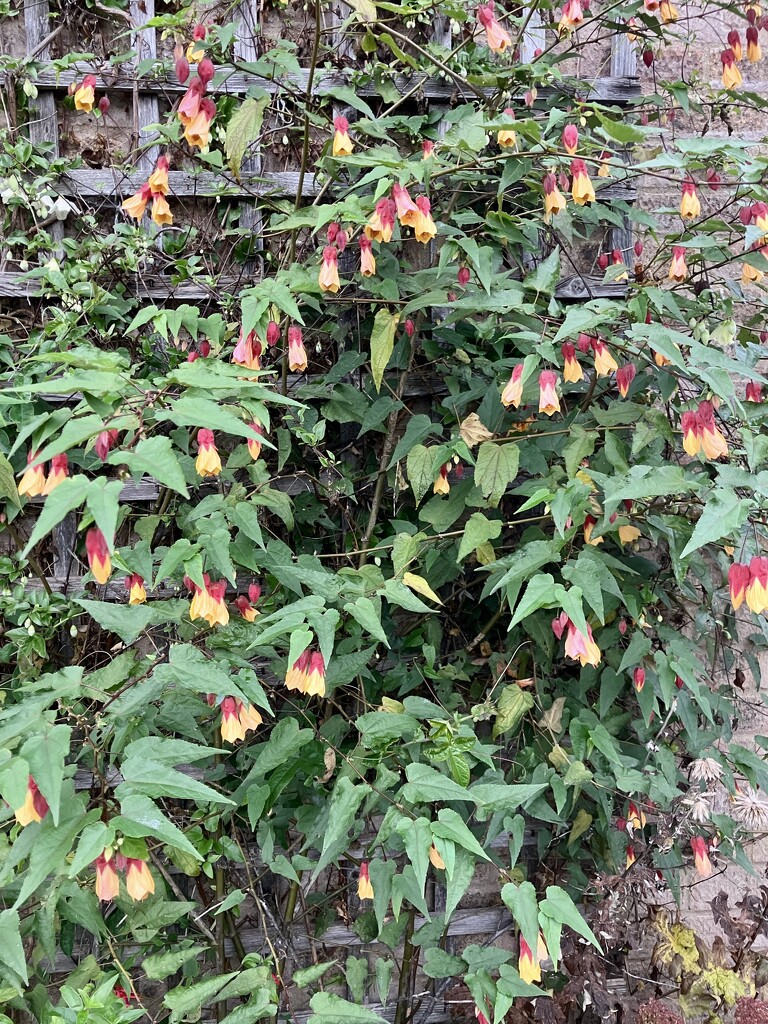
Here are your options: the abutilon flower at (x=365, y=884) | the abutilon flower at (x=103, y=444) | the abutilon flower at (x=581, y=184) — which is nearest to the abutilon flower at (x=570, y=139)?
the abutilon flower at (x=581, y=184)

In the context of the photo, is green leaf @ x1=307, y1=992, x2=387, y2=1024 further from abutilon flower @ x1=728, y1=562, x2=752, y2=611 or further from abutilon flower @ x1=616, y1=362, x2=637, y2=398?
abutilon flower @ x1=616, y1=362, x2=637, y2=398

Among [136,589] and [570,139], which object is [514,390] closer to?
[570,139]

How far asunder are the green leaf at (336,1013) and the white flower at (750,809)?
1.17 m

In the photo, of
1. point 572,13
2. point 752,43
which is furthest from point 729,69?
point 572,13

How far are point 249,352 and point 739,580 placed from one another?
41.5 inches

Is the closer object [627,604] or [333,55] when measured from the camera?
[627,604]

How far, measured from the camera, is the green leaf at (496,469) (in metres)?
1.85

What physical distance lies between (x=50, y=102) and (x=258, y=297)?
123 centimetres

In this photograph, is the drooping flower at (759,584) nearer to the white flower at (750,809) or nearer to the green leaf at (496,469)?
the green leaf at (496,469)

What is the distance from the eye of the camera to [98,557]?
1219 millimetres

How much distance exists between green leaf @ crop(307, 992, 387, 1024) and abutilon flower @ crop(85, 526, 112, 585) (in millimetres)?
886

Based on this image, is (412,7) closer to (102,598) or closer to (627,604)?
(627,604)

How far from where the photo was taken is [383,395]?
7.44 ft

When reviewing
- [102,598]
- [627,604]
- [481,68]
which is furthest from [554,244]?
[102,598]
